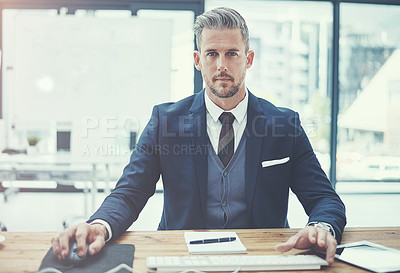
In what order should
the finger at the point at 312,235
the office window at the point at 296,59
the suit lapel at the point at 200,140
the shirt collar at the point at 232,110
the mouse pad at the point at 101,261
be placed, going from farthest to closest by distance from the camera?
the office window at the point at 296,59
the shirt collar at the point at 232,110
the suit lapel at the point at 200,140
the finger at the point at 312,235
the mouse pad at the point at 101,261

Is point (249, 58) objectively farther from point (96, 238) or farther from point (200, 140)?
point (96, 238)

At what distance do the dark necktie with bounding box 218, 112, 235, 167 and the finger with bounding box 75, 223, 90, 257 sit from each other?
0.65 meters

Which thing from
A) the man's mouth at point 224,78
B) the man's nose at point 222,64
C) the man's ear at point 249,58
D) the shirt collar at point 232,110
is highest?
the man's ear at point 249,58

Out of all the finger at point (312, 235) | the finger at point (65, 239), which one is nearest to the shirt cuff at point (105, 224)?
the finger at point (65, 239)

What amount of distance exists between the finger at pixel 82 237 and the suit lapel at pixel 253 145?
0.66 meters

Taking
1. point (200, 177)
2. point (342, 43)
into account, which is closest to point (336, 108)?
point (342, 43)

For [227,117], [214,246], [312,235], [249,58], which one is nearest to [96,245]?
[214,246]

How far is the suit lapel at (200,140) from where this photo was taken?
1493mm

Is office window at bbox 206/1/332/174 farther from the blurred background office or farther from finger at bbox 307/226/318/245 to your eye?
finger at bbox 307/226/318/245

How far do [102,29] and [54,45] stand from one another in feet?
1.96

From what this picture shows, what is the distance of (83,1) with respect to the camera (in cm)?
463

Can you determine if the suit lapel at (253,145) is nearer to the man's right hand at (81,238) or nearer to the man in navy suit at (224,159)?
the man in navy suit at (224,159)

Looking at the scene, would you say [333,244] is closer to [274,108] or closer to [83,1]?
[274,108]

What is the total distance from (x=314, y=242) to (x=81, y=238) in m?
0.59
